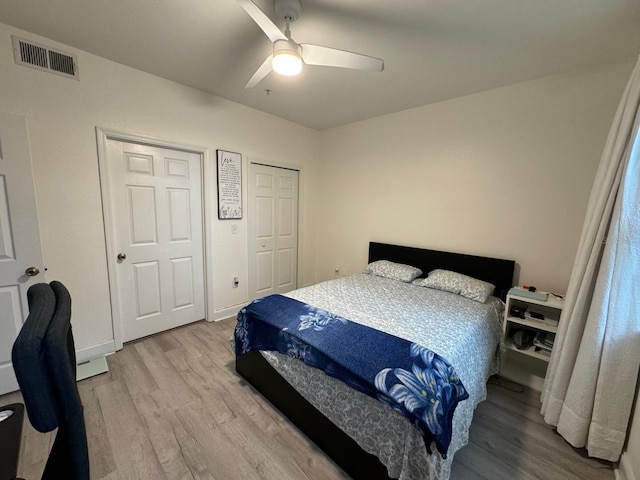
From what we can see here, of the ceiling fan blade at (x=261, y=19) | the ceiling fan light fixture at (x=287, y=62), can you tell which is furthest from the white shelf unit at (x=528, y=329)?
the ceiling fan blade at (x=261, y=19)

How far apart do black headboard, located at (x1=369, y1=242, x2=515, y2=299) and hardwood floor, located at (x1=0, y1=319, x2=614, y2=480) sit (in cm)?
89

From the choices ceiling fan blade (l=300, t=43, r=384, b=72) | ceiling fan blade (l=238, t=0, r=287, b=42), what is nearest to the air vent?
ceiling fan blade (l=238, t=0, r=287, b=42)

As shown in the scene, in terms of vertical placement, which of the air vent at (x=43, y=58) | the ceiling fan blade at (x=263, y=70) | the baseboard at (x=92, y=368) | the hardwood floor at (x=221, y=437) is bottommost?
the hardwood floor at (x=221, y=437)

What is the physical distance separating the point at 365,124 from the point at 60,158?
306 cm

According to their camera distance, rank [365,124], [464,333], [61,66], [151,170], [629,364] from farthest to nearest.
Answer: [365,124]
[151,170]
[61,66]
[464,333]
[629,364]

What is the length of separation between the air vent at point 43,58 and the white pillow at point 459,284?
3.47 metres

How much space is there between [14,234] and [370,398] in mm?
2539

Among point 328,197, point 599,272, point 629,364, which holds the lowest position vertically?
point 629,364

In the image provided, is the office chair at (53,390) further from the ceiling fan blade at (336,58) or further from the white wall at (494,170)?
the white wall at (494,170)

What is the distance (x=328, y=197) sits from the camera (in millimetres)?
4004

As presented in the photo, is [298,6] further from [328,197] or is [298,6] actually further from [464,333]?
[328,197]

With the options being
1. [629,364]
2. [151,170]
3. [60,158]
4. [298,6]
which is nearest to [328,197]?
[151,170]

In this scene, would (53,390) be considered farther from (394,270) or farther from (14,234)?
(394,270)

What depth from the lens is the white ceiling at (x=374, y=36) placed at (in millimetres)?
1535
